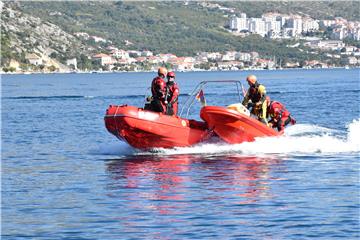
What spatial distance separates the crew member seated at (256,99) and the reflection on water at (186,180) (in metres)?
1.41

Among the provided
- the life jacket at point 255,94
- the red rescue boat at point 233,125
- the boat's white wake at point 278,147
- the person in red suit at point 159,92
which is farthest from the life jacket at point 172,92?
the life jacket at point 255,94

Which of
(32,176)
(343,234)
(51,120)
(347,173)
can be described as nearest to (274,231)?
(343,234)

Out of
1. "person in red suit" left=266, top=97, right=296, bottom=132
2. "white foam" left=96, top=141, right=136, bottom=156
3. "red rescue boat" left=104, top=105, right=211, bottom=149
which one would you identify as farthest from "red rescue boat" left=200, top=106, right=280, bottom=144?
"white foam" left=96, top=141, right=136, bottom=156

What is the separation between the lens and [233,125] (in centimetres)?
2345

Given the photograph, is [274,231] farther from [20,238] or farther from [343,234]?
[20,238]

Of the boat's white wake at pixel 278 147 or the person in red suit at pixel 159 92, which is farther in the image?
the boat's white wake at pixel 278 147

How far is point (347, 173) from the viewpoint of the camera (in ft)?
66.0

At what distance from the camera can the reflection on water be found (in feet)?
55.9

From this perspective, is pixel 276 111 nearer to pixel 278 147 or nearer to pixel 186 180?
pixel 278 147

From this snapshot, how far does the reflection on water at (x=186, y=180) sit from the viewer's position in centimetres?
1705

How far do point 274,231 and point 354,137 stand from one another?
11787mm

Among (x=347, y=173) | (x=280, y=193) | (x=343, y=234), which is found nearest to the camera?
(x=343, y=234)

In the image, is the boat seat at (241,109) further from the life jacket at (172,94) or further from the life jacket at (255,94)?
the life jacket at (172,94)

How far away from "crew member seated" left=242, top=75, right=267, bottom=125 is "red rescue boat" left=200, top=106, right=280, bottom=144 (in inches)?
17.2
